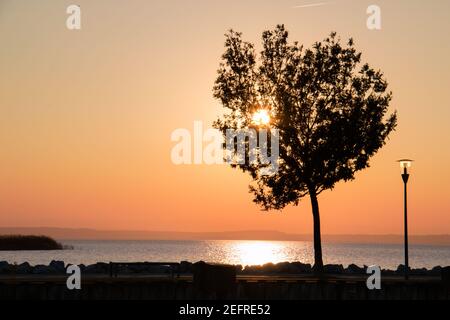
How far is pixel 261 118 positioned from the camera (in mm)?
62000

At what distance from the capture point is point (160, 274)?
57219 mm

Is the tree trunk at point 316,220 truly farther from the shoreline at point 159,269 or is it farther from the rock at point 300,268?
the shoreline at point 159,269

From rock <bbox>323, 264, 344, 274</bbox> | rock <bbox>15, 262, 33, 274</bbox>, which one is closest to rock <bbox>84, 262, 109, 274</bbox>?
rock <bbox>15, 262, 33, 274</bbox>

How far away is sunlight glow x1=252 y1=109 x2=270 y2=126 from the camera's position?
61.9 metres

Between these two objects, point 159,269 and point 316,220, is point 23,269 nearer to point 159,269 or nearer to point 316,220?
point 159,269

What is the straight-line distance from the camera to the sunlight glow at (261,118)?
61875 millimetres

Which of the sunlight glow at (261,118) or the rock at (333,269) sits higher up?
the sunlight glow at (261,118)

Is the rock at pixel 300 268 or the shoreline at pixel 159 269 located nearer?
the shoreline at pixel 159 269

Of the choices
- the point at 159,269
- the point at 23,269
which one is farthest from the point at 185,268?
the point at 23,269

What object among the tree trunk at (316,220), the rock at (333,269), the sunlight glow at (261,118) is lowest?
the rock at (333,269)

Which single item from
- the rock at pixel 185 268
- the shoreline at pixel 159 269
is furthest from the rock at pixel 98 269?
the rock at pixel 185 268
